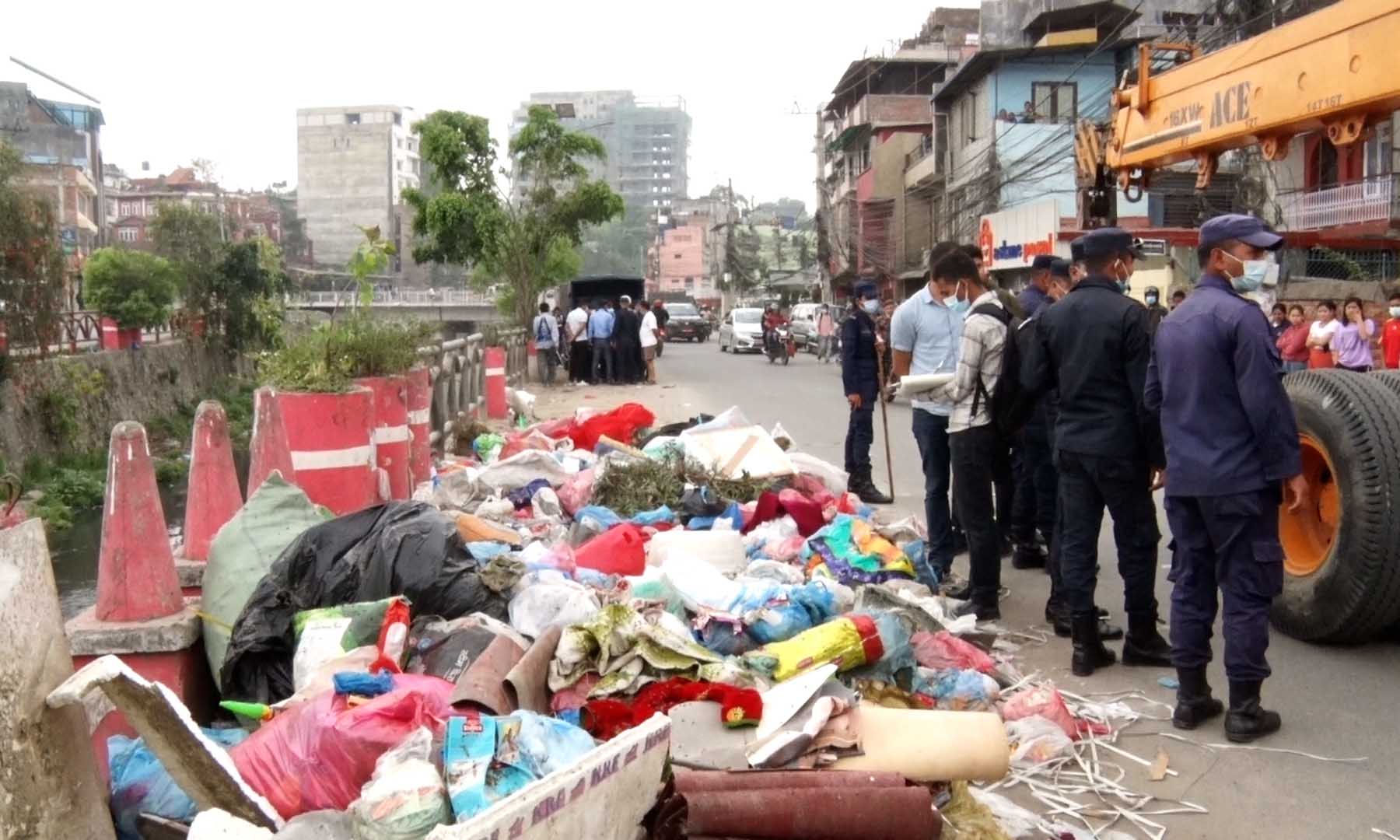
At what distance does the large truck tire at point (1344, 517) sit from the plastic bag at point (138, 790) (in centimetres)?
462

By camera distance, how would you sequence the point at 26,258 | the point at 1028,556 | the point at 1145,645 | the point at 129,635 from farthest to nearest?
the point at 26,258
the point at 1028,556
the point at 1145,645
the point at 129,635

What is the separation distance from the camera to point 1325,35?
6.11 m

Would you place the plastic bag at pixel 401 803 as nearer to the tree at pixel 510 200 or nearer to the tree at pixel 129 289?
the tree at pixel 510 200

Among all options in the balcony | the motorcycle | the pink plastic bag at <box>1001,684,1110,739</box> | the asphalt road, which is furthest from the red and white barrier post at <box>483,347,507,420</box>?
the balcony

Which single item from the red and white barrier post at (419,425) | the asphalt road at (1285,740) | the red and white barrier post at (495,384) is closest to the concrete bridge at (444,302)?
the red and white barrier post at (495,384)

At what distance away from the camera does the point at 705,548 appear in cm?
611

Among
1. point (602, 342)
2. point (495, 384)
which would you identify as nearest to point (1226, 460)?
point (495, 384)

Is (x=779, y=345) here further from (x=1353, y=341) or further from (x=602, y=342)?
(x=1353, y=341)

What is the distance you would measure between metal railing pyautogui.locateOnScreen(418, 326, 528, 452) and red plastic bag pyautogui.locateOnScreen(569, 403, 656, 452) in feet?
4.20

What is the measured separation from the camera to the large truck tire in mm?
→ 5188

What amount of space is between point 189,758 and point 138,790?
0.31m

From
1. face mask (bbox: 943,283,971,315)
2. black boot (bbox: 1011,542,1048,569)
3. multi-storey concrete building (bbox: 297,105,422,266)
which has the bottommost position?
black boot (bbox: 1011,542,1048,569)

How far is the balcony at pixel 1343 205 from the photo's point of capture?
24938mm

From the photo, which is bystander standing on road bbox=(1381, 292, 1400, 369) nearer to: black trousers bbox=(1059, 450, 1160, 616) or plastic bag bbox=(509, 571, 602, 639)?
black trousers bbox=(1059, 450, 1160, 616)
